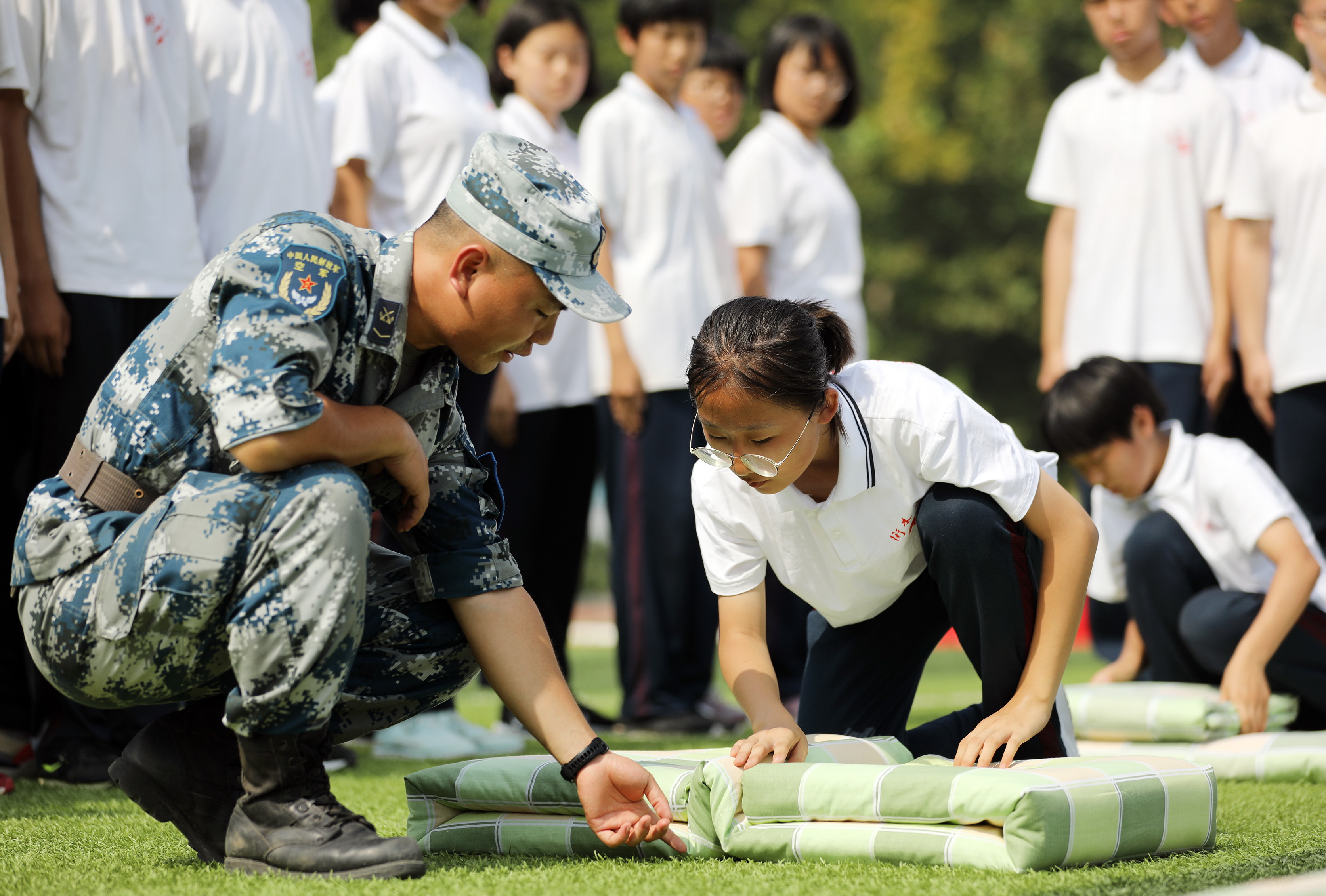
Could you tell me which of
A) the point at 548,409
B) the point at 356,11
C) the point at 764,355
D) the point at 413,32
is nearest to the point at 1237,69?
the point at 548,409

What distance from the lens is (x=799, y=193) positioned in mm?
5559

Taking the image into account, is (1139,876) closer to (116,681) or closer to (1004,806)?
(1004,806)

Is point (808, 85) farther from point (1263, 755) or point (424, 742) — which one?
point (1263, 755)

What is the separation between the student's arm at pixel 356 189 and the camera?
455cm

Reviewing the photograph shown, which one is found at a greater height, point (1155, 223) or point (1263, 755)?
point (1155, 223)

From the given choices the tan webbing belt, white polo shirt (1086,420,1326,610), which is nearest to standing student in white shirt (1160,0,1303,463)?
white polo shirt (1086,420,1326,610)

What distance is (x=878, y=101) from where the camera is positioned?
21516 mm

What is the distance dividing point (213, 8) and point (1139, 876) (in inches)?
131

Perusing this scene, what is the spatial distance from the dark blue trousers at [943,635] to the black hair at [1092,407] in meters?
0.97

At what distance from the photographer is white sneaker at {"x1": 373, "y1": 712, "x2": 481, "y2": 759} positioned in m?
4.11

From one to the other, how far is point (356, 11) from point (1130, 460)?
10.7 ft

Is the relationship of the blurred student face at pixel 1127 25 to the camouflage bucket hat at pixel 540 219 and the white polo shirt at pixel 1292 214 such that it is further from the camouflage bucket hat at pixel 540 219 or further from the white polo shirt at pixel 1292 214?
the camouflage bucket hat at pixel 540 219

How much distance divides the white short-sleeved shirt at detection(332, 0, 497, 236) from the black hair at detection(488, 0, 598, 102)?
0.59 meters

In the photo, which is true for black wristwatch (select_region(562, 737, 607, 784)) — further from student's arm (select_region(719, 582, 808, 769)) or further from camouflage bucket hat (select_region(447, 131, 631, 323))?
camouflage bucket hat (select_region(447, 131, 631, 323))
